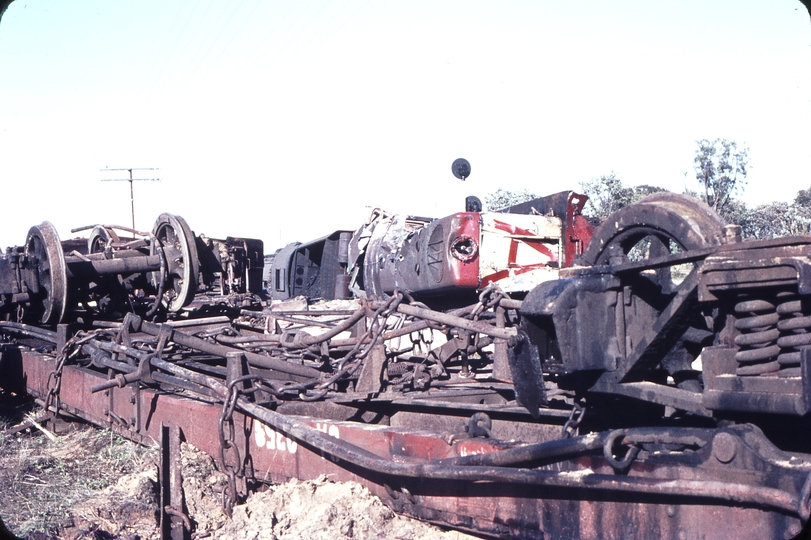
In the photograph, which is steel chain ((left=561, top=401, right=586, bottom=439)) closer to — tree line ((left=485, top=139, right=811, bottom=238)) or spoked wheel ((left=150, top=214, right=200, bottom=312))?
spoked wheel ((left=150, top=214, right=200, bottom=312))

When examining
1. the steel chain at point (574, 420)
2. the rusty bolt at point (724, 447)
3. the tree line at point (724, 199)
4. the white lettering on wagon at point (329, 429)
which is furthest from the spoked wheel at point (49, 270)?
the tree line at point (724, 199)

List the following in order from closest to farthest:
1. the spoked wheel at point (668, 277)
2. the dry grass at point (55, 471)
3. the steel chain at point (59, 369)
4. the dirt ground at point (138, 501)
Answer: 1. the spoked wheel at point (668, 277)
2. the dirt ground at point (138, 501)
3. the dry grass at point (55, 471)
4. the steel chain at point (59, 369)

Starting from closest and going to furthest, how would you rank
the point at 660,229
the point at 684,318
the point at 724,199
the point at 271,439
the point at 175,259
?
the point at 684,318 → the point at 660,229 → the point at 271,439 → the point at 175,259 → the point at 724,199

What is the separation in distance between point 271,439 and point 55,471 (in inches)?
90.7

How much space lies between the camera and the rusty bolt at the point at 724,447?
2.05 m

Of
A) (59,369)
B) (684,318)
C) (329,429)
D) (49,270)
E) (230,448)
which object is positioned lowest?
(230,448)

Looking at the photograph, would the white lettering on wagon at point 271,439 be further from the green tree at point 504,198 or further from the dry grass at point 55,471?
the green tree at point 504,198

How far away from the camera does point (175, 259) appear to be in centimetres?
785

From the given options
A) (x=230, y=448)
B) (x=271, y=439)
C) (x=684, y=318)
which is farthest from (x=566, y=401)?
(x=230, y=448)

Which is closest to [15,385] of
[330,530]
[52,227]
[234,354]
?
[52,227]

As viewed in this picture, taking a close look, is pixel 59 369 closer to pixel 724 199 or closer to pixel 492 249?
pixel 492 249

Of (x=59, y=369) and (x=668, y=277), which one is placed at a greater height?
(x=668, y=277)

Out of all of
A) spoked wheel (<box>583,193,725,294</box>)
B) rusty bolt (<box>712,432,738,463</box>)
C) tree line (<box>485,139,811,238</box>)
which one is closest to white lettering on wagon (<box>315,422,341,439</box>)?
spoked wheel (<box>583,193,725,294</box>)

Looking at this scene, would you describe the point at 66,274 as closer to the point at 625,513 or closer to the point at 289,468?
the point at 289,468
